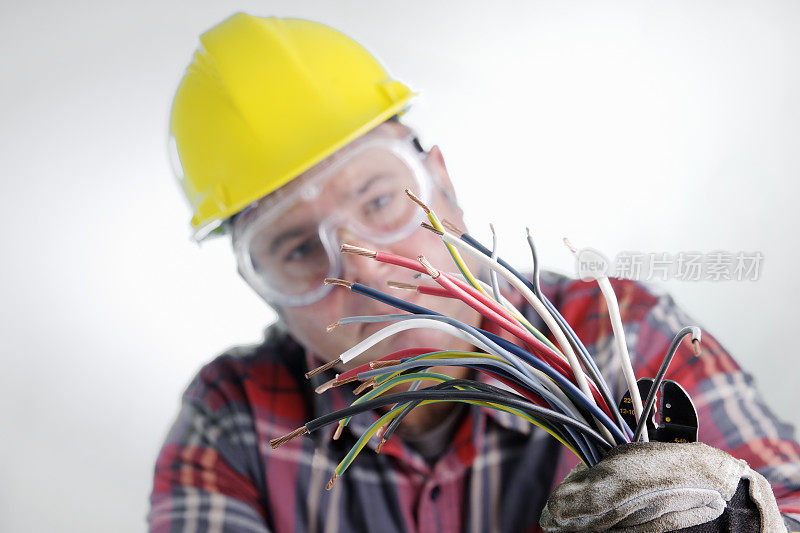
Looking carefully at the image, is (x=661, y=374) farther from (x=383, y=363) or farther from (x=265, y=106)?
(x=265, y=106)

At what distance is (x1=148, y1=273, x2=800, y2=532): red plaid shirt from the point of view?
1005 millimetres

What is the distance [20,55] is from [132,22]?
0.27 m

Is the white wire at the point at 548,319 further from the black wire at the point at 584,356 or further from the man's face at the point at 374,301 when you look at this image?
the man's face at the point at 374,301

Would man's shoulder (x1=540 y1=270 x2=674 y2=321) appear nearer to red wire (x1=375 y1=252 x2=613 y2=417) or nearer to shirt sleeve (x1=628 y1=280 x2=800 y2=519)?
shirt sleeve (x1=628 y1=280 x2=800 y2=519)

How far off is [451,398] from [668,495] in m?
0.21

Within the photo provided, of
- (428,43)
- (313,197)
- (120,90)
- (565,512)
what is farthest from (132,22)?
(565,512)

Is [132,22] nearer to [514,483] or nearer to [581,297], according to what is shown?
[581,297]

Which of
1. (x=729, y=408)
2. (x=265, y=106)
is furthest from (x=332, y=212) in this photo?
(x=729, y=408)

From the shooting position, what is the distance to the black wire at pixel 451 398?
0.60 m

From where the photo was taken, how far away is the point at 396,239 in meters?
0.95

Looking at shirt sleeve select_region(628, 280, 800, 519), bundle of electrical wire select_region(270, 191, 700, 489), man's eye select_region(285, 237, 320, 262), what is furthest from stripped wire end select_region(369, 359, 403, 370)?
shirt sleeve select_region(628, 280, 800, 519)

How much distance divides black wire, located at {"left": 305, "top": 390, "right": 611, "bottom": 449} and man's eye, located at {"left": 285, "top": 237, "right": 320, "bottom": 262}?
1.32 ft

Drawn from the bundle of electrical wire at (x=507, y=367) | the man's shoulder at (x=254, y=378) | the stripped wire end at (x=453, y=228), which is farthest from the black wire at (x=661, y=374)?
the man's shoulder at (x=254, y=378)

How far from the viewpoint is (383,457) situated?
1.07 m
